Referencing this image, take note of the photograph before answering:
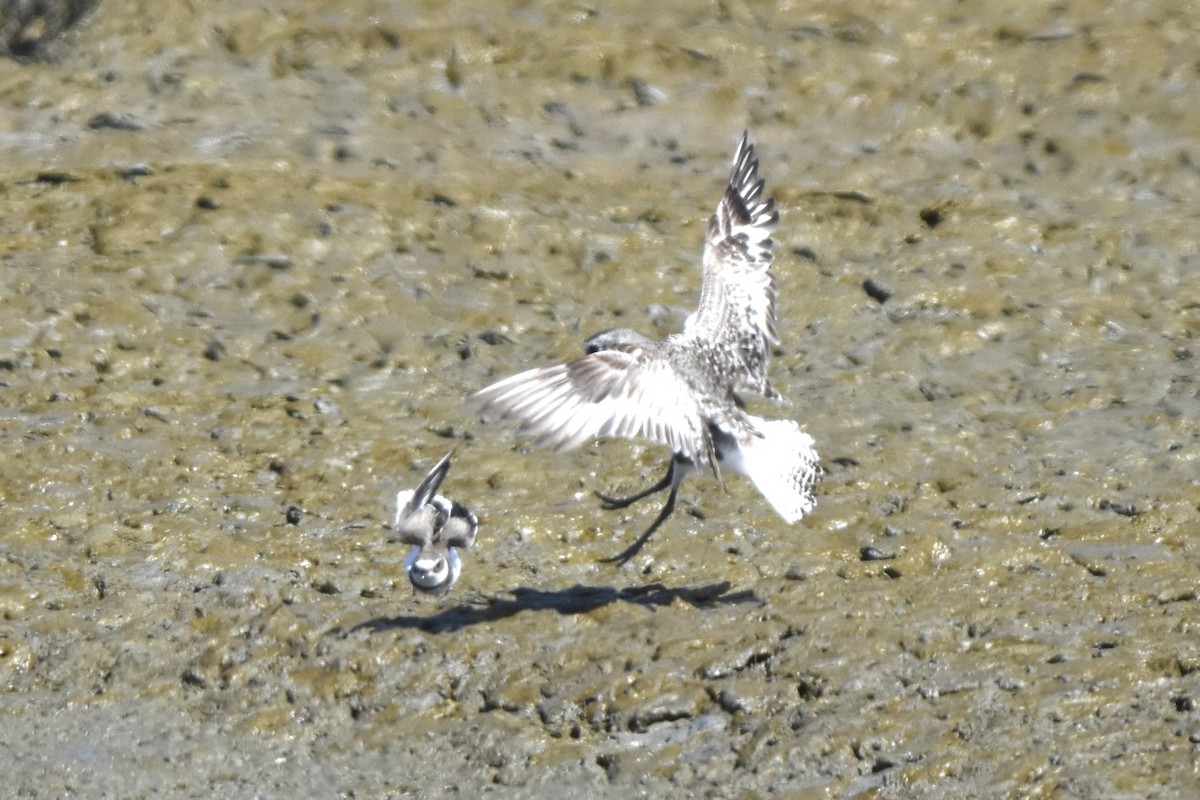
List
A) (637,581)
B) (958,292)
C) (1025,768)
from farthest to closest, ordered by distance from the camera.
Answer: (958,292) < (637,581) < (1025,768)

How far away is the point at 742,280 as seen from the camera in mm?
9492

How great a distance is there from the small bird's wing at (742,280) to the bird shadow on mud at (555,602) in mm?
1210

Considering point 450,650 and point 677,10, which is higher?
point 677,10

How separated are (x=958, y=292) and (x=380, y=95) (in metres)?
4.58

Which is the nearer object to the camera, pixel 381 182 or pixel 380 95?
pixel 381 182

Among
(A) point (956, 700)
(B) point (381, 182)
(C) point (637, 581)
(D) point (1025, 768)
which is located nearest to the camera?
(D) point (1025, 768)

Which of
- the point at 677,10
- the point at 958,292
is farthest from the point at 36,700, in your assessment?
the point at 677,10

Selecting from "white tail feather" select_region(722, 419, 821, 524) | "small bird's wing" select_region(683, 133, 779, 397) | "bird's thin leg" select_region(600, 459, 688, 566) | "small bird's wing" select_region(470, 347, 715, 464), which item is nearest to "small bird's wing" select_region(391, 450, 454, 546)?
"small bird's wing" select_region(470, 347, 715, 464)

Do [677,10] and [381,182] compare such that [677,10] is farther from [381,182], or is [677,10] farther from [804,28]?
Answer: [381,182]

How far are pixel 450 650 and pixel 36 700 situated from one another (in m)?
1.77

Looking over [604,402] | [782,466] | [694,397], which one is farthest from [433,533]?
[782,466]

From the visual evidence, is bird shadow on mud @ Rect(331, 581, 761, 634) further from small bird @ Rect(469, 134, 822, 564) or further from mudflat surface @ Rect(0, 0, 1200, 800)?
small bird @ Rect(469, 134, 822, 564)

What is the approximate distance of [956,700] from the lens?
Result: 7152mm

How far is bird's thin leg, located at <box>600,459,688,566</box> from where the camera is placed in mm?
8430
